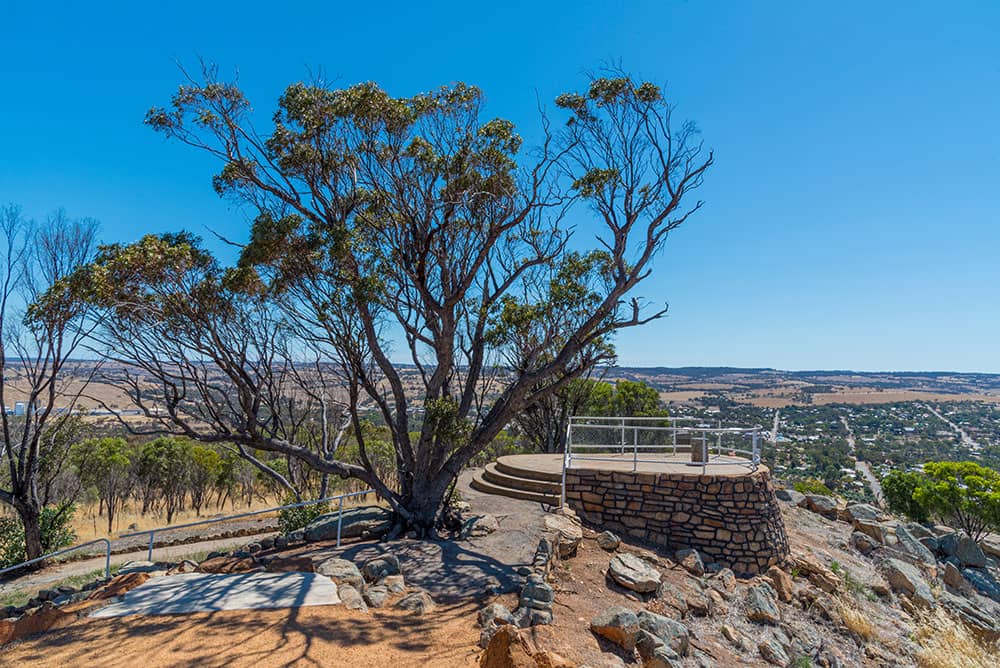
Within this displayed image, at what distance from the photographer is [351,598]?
703 centimetres

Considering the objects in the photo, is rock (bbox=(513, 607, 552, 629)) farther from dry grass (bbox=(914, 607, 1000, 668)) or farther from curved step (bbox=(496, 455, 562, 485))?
dry grass (bbox=(914, 607, 1000, 668))

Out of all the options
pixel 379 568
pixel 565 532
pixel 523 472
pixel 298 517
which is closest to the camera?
pixel 379 568

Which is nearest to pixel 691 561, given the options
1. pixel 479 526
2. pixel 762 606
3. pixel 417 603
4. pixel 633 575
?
pixel 762 606

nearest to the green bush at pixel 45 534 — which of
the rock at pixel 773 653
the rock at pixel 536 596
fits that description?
the rock at pixel 536 596

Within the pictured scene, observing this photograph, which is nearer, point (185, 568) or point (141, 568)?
point (185, 568)

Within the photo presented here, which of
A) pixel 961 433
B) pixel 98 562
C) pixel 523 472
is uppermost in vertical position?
pixel 523 472

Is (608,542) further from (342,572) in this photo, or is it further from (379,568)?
(342,572)

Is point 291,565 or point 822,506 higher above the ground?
point 291,565

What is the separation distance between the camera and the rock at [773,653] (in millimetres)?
7871

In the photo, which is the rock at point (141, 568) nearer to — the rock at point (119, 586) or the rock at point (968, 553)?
the rock at point (119, 586)

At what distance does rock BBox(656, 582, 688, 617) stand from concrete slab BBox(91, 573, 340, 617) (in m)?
5.11

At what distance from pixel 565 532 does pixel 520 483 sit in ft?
13.0

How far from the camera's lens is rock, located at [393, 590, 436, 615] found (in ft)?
22.7

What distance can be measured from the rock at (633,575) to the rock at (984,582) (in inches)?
457
